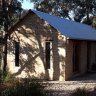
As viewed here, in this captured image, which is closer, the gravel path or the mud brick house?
the gravel path

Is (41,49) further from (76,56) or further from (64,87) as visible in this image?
(64,87)

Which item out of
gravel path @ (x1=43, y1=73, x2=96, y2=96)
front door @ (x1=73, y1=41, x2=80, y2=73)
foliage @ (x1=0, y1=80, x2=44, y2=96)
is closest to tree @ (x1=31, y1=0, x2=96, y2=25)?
front door @ (x1=73, y1=41, x2=80, y2=73)

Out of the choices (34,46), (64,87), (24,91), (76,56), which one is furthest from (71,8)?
(24,91)

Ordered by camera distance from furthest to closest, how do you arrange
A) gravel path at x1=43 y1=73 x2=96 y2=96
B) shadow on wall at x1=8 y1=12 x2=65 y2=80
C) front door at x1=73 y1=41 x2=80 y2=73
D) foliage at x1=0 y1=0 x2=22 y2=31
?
1. front door at x1=73 y1=41 x2=80 y2=73
2. shadow on wall at x1=8 y1=12 x2=65 y2=80
3. foliage at x1=0 y1=0 x2=22 y2=31
4. gravel path at x1=43 y1=73 x2=96 y2=96

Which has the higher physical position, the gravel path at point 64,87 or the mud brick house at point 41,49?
the mud brick house at point 41,49

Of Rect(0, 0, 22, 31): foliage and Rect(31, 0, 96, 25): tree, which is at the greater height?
Rect(31, 0, 96, 25): tree

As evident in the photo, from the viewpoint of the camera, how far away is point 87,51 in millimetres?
27031

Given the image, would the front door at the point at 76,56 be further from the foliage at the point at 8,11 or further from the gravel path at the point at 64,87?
the foliage at the point at 8,11

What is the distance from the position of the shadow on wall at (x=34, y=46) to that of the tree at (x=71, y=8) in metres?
23.4

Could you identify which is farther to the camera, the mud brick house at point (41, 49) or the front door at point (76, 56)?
the front door at point (76, 56)

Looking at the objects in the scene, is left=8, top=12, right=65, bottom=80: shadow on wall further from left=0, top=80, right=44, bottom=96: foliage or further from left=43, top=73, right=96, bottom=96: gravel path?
left=0, top=80, right=44, bottom=96: foliage

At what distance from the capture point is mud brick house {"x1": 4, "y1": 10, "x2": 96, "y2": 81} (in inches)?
838

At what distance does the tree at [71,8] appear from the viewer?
4688cm

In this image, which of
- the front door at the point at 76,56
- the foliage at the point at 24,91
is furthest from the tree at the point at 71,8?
the foliage at the point at 24,91
